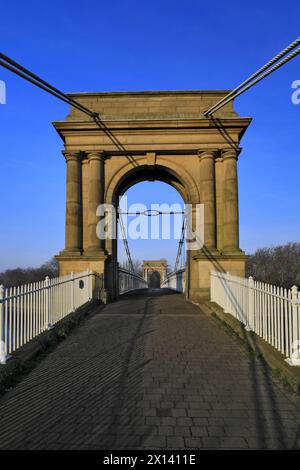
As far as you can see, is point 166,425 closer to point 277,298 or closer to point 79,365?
point 79,365

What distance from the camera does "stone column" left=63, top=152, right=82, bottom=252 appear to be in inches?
441

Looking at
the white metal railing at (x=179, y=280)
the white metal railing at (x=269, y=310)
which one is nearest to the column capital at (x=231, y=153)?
the white metal railing at (x=269, y=310)

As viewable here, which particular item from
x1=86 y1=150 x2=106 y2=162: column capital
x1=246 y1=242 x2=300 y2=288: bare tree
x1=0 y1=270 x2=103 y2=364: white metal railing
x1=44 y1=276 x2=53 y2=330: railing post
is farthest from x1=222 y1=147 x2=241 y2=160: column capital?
x1=246 y1=242 x2=300 y2=288: bare tree

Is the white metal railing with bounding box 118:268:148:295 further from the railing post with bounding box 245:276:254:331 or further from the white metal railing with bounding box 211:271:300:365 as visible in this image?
the railing post with bounding box 245:276:254:331

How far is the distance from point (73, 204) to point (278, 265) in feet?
154

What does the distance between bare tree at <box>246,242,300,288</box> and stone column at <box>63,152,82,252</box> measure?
4115cm

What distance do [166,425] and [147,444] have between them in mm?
318

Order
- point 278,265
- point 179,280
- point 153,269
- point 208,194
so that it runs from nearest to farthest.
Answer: point 208,194
point 179,280
point 278,265
point 153,269

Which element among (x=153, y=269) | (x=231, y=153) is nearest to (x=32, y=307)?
(x=231, y=153)

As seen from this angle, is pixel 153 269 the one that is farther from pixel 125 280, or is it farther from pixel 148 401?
pixel 148 401

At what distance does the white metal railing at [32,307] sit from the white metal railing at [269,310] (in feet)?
11.0

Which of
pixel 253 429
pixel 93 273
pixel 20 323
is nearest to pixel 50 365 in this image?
pixel 20 323

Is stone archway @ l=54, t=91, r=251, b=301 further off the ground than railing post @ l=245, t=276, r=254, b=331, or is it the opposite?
stone archway @ l=54, t=91, r=251, b=301

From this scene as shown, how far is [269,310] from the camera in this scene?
480 centimetres
